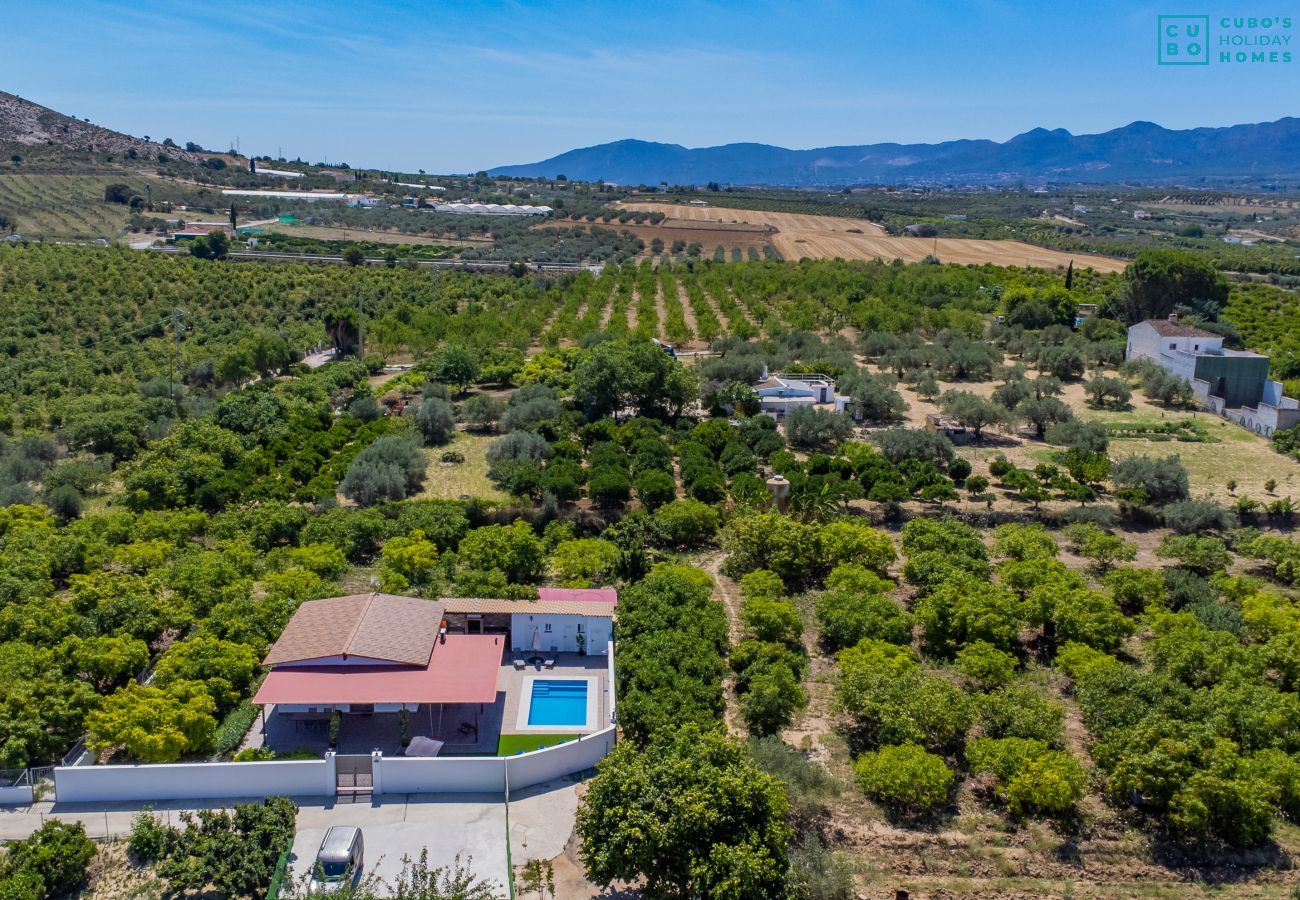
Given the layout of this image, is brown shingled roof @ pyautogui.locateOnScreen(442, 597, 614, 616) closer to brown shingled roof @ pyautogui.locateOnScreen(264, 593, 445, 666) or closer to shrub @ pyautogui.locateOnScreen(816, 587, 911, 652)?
brown shingled roof @ pyautogui.locateOnScreen(264, 593, 445, 666)

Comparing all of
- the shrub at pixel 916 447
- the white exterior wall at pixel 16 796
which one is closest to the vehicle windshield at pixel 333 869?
the white exterior wall at pixel 16 796

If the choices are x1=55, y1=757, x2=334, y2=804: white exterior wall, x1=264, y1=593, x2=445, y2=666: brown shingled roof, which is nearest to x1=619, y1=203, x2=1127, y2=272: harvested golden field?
x1=264, y1=593, x2=445, y2=666: brown shingled roof

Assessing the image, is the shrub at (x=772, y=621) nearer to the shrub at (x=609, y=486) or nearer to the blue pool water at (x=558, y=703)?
the blue pool water at (x=558, y=703)

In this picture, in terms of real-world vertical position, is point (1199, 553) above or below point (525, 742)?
above

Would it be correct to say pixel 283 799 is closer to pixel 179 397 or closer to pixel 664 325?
pixel 179 397

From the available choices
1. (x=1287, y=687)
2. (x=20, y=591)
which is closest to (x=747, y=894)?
(x=1287, y=687)

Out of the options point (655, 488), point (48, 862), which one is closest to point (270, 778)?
point (48, 862)

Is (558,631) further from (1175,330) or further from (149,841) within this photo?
(1175,330)
